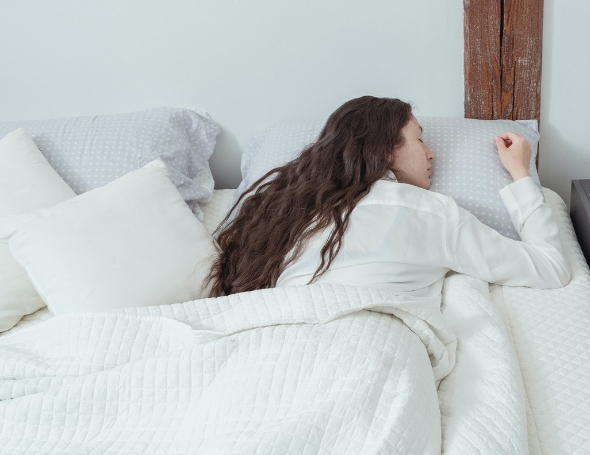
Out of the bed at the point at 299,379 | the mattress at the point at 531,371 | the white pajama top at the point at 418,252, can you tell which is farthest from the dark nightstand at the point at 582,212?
the bed at the point at 299,379

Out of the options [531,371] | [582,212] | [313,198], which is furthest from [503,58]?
[531,371]

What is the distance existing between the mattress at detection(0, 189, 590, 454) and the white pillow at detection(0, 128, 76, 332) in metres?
0.05

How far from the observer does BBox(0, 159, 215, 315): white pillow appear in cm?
128

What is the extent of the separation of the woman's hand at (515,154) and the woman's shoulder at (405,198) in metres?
0.32

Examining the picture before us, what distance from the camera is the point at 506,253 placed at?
4.15 ft

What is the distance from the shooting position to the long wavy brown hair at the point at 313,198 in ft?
4.06

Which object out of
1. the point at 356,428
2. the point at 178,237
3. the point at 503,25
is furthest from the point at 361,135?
the point at 356,428

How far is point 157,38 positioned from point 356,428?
1315mm

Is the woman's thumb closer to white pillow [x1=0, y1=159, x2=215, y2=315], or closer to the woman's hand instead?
the woman's hand

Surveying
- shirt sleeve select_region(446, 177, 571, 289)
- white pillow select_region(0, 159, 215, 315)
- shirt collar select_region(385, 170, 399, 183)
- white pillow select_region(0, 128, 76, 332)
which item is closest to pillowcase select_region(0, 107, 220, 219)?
white pillow select_region(0, 128, 76, 332)

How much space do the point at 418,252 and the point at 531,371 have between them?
11.0 inches

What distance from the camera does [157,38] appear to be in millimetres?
1815

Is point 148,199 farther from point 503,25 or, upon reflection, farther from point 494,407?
point 503,25

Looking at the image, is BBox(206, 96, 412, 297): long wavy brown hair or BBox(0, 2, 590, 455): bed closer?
BBox(0, 2, 590, 455): bed
